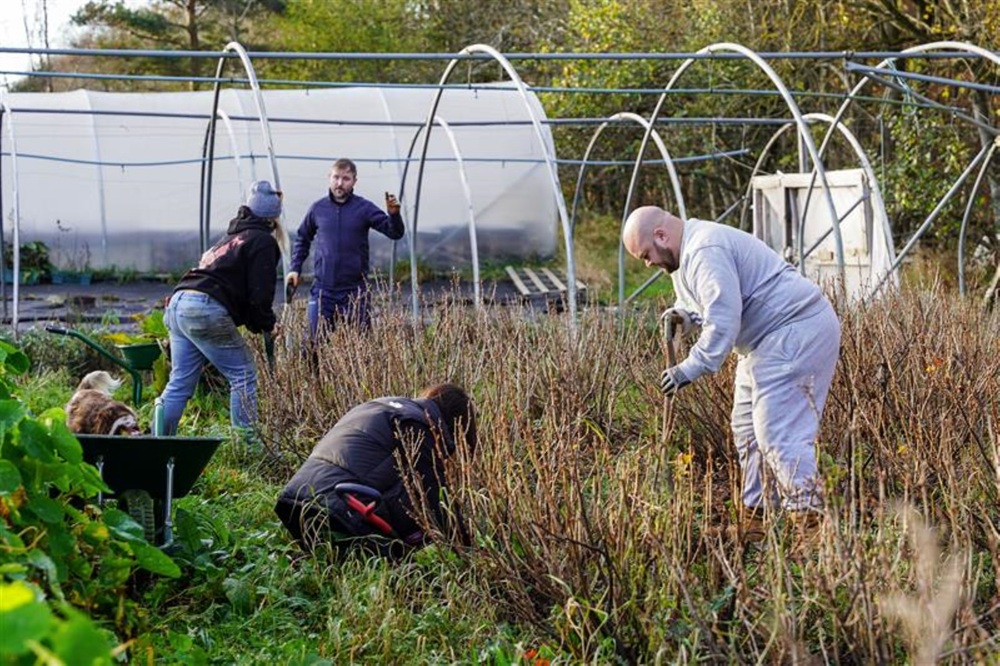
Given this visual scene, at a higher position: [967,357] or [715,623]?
[967,357]

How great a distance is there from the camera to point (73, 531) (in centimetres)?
389

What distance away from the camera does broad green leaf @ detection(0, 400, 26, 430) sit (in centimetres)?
338

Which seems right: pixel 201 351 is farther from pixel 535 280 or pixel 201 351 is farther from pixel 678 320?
pixel 535 280

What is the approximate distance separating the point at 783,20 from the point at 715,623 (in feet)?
43.2

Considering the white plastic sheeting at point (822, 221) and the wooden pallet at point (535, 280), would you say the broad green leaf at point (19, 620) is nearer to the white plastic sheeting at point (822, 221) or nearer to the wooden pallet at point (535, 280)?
the white plastic sheeting at point (822, 221)

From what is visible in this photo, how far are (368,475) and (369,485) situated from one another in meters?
0.04

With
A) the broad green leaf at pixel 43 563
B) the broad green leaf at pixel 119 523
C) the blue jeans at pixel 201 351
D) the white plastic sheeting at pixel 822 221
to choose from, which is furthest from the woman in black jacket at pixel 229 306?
the white plastic sheeting at pixel 822 221

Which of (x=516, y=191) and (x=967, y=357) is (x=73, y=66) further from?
(x=967, y=357)

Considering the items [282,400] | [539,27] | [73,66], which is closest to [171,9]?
[73,66]

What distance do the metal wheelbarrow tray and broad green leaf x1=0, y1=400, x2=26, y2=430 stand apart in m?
1.01

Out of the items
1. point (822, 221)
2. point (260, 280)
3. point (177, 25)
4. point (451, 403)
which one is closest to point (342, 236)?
point (260, 280)

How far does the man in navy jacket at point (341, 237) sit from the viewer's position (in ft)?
28.9

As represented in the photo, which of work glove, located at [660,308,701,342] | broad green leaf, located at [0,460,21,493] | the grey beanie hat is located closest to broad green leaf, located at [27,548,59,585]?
broad green leaf, located at [0,460,21,493]

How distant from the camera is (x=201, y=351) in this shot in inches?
293
